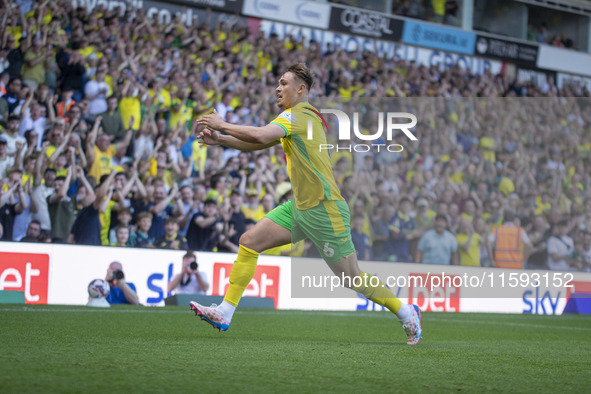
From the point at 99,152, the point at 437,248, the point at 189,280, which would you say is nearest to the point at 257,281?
the point at 189,280

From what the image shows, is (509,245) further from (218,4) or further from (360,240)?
(218,4)

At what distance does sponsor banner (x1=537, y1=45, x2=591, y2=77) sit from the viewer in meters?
23.9

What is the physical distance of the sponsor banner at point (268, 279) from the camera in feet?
33.8

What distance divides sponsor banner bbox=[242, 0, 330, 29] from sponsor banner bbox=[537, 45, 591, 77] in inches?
305

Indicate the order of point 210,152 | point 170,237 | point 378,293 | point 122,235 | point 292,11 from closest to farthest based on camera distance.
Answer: point 378,293, point 122,235, point 170,237, point 210,152, point 292,11

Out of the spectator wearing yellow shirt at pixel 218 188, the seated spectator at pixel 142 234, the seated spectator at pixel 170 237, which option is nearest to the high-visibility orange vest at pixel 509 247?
the spectator wearing yellow shirt at pixel 218 188

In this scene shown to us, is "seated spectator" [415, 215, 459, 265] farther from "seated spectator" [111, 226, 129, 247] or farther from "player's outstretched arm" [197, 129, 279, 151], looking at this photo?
"player's outstretched arm" [197, 129, 279, 151]

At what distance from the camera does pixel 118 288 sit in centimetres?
1062

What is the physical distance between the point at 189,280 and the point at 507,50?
15159mm

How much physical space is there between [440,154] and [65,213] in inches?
299

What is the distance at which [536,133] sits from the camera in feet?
57.6

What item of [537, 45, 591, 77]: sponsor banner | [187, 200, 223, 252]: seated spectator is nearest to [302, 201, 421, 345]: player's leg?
[187, 200, 223, 252]: seated spectator

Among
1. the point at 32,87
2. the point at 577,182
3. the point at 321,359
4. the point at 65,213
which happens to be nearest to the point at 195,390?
the point at 321,359

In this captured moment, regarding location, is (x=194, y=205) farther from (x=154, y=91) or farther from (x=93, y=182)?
(x=154, y=91)
